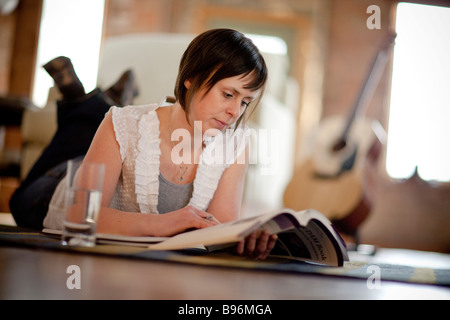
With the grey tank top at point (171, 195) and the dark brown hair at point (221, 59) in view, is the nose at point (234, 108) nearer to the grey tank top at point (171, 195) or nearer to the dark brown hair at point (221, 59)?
the dark brown hair at point (221, 59)

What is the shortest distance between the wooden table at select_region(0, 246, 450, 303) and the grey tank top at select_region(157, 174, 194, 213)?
1.32 feet

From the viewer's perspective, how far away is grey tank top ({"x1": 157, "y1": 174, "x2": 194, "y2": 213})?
104 cm

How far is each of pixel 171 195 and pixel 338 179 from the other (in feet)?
6.13

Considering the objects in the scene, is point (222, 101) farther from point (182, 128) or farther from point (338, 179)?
point (338, 179)

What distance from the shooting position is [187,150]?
1.09 metres

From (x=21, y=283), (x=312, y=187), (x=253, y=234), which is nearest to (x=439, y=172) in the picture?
(x=312, y=187)

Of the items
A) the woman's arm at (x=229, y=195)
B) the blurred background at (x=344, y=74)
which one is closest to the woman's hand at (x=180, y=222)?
the woman's arm at (x=229, y=195)

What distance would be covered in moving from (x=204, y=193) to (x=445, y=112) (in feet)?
12.6

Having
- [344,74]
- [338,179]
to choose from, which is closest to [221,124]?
[338,179]

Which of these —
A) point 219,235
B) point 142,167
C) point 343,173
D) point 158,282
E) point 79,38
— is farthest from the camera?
point 343,173

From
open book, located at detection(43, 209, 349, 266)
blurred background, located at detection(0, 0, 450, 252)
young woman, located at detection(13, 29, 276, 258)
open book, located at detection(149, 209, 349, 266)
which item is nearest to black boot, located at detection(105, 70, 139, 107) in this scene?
young woman, located at detection(13, 29, 276, 258)

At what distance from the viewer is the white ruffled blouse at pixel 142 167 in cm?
98

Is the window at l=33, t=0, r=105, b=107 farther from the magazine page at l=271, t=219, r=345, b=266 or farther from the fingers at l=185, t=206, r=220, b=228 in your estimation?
the magazine page at l=271, t=219, r=345, b=266

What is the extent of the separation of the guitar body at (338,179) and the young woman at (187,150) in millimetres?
1663
